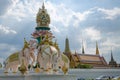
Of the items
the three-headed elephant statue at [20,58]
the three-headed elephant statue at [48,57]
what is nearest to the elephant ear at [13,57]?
the three-headed elephant statue at [20,58]

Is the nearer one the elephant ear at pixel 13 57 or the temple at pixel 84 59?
the elephant ear at pixel 13 57

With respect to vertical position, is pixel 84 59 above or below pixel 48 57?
above

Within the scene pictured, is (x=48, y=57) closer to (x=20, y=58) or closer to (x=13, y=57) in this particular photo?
(x=20, y=58)

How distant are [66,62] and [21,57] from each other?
11.9 ft

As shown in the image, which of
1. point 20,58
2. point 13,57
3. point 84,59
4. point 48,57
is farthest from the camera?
point 84,59

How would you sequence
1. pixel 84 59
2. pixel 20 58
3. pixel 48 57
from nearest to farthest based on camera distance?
pixel 48 57 < pixel 20 58 < pixel 84 59

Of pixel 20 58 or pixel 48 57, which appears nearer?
pixel 48 57

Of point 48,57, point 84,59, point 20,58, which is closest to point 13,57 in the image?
point 20,58

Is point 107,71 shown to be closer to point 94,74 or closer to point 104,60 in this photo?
point 94,74

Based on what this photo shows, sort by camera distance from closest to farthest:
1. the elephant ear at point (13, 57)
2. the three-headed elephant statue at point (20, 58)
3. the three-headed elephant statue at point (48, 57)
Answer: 1. the three-headed elephant statue at point (48, 57)
2. the three-headed elephant statue at point (20, 58)
3. the elephant ear at point (13, 57)

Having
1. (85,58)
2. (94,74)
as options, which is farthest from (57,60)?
(85,58)

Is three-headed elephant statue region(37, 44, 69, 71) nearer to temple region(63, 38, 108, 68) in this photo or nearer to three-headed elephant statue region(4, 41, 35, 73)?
three-headed elephant statue region(4, 41, 35, 73)

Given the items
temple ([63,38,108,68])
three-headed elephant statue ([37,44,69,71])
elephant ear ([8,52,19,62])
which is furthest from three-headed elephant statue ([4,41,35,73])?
temple ([63,38,108,68])

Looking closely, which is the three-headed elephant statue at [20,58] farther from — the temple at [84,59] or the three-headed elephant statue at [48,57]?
the temple at [84,59]
